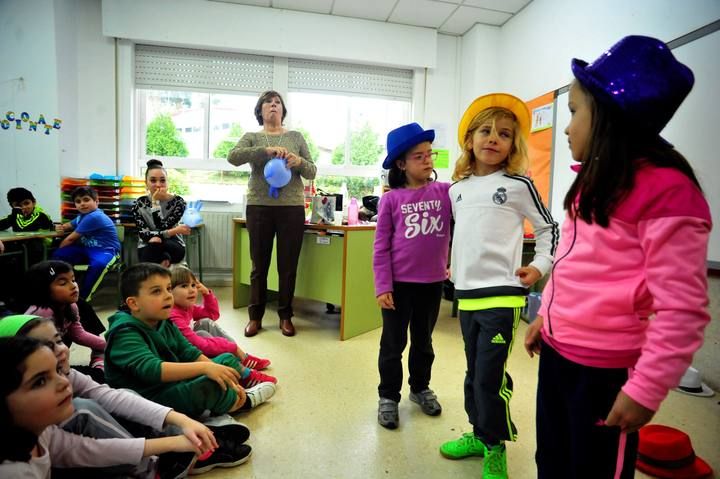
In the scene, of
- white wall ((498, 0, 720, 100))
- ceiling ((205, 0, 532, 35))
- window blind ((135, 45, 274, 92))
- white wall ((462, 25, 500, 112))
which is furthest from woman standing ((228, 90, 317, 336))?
white wall ((462, 25, 500, 112))

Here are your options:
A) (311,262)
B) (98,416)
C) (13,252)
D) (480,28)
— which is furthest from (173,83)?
(98,416)

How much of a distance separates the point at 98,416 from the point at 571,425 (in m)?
→ 1.14

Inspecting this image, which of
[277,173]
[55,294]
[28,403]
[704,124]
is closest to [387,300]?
[28,403]

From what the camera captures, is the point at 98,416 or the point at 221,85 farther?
the point at 221,85

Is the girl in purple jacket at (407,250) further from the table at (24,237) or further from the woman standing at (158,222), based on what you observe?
the table at (24,237)

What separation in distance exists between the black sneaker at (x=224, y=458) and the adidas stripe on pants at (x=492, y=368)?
0.78 m

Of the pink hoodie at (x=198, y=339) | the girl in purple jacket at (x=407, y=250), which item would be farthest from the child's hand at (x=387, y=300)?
the pink hoodie at (x=198, y=339)

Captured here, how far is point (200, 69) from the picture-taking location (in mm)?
4016

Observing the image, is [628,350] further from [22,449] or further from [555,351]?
[22,449]

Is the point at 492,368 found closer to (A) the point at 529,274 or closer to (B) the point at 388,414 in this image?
(A) the point at 529,274

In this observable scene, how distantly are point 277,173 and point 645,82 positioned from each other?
2.06 m

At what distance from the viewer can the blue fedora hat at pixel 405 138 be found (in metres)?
1.49

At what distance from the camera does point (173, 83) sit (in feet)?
13.1

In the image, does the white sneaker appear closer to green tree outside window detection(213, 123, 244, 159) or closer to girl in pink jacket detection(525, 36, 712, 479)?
girl in pink jacket detection(525, 36, 712, 479)
